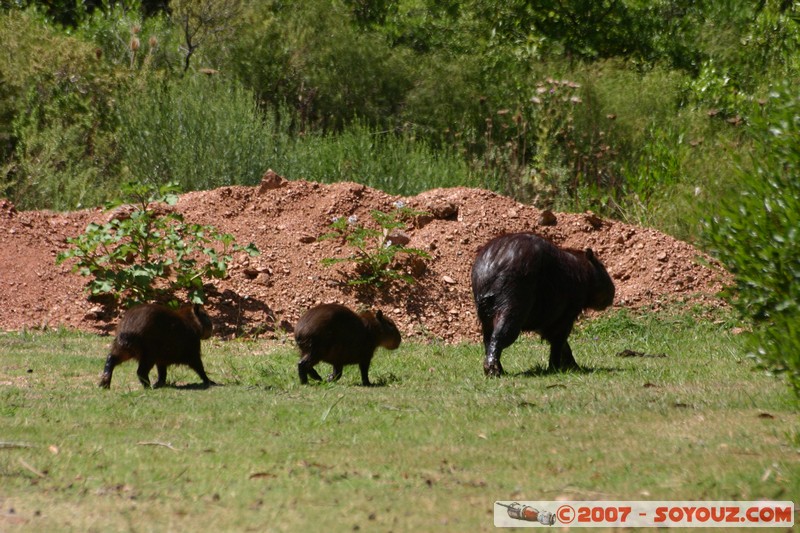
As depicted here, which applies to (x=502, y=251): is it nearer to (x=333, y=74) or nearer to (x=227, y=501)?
(x=227, y=501)

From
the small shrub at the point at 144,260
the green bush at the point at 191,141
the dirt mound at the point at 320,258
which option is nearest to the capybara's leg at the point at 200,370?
the small shrub at the point at 144,260

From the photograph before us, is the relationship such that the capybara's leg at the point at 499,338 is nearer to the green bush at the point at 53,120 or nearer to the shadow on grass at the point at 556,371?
the shadow on grass at the point at 556,371

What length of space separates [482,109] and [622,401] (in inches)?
568

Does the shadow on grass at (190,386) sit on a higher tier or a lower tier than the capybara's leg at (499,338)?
lower

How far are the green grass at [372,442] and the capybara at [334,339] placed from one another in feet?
0.78

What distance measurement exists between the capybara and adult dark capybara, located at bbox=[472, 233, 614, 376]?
1068mm

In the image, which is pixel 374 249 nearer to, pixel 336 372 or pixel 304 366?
pixel 336 372

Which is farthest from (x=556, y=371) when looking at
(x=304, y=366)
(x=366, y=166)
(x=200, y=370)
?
(x=366, y=166)

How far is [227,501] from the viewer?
600cm

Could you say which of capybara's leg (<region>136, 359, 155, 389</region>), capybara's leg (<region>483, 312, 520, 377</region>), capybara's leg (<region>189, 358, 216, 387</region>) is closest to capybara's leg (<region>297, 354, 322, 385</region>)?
capybara's leg (<region>189, 358, 216, 387</region>)

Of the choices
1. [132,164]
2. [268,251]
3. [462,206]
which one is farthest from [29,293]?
[462,206]

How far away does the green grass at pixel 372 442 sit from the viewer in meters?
5.94

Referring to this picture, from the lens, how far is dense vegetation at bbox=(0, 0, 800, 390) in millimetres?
Result: 17312

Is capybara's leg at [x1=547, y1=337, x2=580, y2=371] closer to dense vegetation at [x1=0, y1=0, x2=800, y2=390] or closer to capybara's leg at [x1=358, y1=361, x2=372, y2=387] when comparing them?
capybara's leg at [x1=358, y1=361, x2=372, y2=387]
